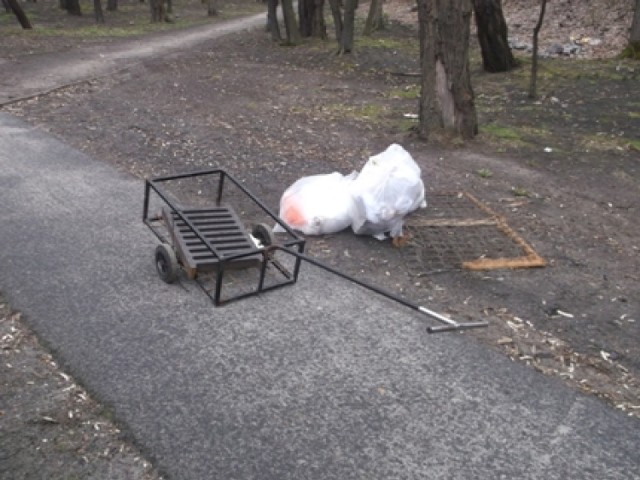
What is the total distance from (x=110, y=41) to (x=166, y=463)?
16.5 meters

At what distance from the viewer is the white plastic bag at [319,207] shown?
506cm

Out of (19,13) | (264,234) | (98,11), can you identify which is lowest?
(264,234)

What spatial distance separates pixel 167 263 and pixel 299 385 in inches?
53.7

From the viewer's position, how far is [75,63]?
1305 centimetres

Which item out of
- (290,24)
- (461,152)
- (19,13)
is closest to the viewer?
(461,152)

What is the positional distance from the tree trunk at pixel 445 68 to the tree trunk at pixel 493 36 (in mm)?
4690

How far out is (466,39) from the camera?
771cm

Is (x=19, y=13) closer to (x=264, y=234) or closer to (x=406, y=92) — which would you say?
(x=406, y=92)

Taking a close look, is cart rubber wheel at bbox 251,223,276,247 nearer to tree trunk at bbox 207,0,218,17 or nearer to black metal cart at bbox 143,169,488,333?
black metal cart at bbox 143,169,488,333

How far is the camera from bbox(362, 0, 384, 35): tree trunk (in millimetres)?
18359

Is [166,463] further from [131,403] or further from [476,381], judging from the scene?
[476,381]

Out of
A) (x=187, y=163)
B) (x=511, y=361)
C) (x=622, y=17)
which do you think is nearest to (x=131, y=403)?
(x=511, y=361)

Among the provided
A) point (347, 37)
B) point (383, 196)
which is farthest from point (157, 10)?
point (383, 196)

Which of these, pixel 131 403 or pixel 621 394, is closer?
pixel 131 403
